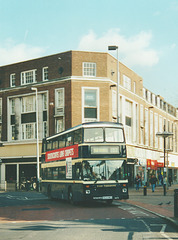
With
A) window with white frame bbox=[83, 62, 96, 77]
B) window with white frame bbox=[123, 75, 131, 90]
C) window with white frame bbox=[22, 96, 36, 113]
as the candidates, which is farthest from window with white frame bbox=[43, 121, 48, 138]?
window with white frame bbox=[123, 75, 131, 90]


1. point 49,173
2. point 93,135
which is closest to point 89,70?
point 49,173

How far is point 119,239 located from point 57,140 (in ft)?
46.9

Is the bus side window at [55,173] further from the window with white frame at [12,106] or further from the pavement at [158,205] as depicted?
the window with white frame at [12,106]

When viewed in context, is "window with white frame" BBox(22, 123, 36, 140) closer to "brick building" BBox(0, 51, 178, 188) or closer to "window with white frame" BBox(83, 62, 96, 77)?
"brick building" BBox(0, 51, 178, 188)

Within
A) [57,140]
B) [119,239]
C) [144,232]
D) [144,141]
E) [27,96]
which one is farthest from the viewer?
[144,141]

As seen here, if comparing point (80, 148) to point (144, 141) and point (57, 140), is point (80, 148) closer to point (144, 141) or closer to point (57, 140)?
point (57, 140)

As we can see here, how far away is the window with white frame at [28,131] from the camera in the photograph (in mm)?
46881

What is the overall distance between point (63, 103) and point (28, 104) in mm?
5558

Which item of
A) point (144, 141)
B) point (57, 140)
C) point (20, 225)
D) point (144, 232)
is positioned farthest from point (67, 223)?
point (144, 141)

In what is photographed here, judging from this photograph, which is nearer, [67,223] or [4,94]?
[67,223]

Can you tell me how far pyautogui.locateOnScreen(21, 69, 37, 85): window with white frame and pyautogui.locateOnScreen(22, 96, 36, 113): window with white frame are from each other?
1.87 m

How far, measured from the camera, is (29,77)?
47.8m

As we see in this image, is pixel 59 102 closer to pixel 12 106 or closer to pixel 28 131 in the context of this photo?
pixel 28 131

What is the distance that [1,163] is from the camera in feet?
162
